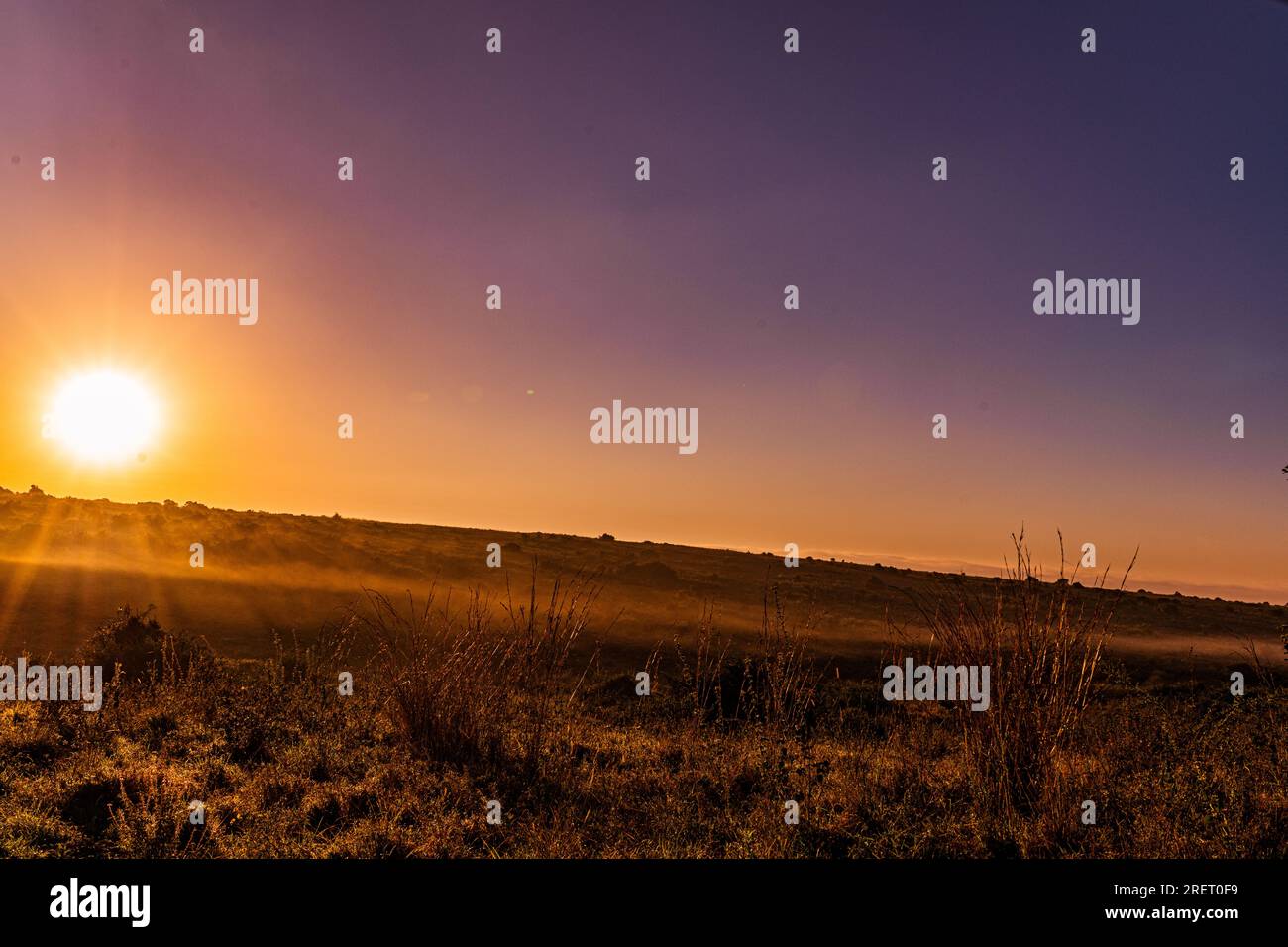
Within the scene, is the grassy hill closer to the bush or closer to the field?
the field

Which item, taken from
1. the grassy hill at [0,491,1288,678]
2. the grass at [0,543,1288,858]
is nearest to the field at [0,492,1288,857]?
the grass at [0,543,1288,858]

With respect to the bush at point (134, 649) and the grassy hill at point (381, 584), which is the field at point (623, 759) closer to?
the bush at point (134, 649)

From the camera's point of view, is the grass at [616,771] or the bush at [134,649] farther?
the bush at [134,649]

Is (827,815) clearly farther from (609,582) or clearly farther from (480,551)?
(480,551)

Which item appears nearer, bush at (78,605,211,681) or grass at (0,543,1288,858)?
grass at (0,543,1288,858)

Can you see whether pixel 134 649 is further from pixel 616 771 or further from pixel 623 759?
pixel 616 771

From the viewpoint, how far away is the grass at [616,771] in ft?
14.3

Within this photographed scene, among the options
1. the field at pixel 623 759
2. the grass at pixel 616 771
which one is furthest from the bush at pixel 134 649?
the grass at pixel 616 771

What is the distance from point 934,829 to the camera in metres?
4.50

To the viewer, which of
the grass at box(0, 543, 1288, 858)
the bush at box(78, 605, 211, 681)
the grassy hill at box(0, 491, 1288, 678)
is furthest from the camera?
the grassy hill at box(0, 491, 1288, 678)

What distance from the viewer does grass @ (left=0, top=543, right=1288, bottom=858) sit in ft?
14.3

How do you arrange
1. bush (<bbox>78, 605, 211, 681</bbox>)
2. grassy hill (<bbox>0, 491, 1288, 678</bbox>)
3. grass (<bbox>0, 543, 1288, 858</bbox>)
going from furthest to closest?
grassy hill (<bbox>0, 491, 1288, 678</bbox>) → bush (<bbox>78, 605, 211, 681</bbox>) → grass (<bbox>0, 543, 1288, 858</bbox>)

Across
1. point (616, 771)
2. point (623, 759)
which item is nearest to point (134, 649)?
point (623, 759)

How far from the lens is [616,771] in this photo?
19.8ft
